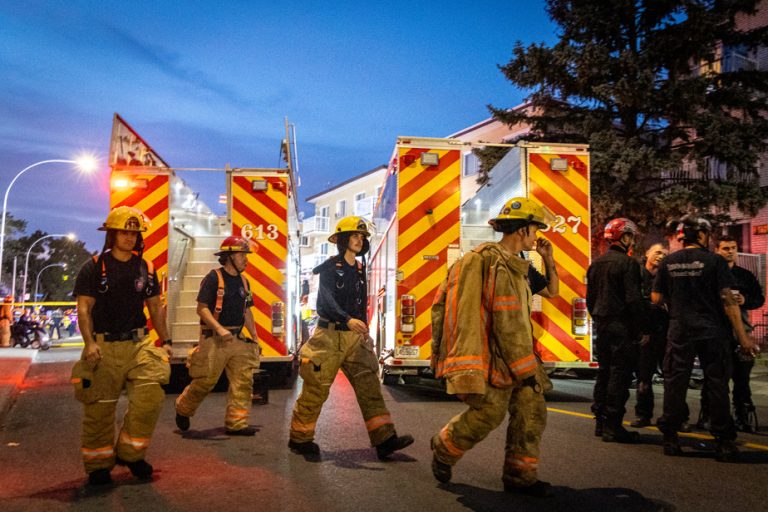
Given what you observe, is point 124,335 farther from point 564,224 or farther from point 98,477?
point 564,224

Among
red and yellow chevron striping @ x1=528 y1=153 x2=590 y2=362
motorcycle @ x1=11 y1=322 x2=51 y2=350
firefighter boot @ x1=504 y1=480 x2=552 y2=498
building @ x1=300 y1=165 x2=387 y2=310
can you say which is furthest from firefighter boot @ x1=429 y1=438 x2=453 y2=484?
building @ x1=300 y1=165 x2=387 y2=310

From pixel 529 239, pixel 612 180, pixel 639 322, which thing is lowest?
pixel 639 322

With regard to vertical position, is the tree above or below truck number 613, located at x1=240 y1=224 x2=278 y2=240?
above

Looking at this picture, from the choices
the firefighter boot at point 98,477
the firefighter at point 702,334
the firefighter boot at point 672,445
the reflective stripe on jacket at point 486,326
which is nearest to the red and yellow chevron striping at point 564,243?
the firefighter at point 702,334

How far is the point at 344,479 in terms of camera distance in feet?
15.7

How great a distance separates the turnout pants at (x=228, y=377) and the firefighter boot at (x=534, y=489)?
118 inches

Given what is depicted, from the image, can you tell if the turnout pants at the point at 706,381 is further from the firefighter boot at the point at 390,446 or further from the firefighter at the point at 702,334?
the firefighter boot at the point at 390,446

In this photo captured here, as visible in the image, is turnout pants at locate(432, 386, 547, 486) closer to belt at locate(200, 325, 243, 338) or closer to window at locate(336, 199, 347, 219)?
belt at locate(200, 325, 243, 338)

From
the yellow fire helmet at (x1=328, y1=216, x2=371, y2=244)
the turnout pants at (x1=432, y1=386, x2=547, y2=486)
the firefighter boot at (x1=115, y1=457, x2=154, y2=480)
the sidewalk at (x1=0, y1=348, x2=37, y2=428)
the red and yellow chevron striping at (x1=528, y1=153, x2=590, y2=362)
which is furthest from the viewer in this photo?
the sidewalk at (x1=0, y1=348, x2=37, y2=428)

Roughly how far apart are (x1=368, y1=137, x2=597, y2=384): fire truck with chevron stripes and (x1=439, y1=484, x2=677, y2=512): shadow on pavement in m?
4.12

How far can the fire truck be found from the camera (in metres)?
9.70

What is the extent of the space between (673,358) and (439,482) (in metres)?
2.34

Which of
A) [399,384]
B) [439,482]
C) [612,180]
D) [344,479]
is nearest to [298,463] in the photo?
[344,479]

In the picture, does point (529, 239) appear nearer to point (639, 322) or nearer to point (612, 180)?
point (639, 322)
